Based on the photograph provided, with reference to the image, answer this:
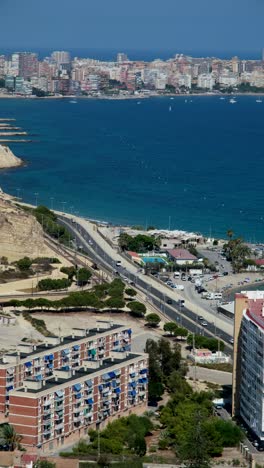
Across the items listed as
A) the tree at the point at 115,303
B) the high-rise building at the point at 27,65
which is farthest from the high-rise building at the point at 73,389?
the high-rise building at the point at 27,65

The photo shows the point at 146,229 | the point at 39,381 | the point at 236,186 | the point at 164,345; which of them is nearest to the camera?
the point at 39,381

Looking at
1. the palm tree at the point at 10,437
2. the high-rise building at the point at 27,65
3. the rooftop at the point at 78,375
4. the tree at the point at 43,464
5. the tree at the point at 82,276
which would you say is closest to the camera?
the tree at the point at 43,464

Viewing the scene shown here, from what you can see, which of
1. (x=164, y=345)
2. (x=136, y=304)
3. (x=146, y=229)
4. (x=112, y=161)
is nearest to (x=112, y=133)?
(x=112, y=161)

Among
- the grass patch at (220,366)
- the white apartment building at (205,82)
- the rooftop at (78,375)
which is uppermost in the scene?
the rooftop at (78,375)

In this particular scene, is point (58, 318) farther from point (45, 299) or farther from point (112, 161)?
point (112, 161)

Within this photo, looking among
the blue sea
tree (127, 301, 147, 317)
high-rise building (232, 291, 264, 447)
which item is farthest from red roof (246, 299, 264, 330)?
the blue sea

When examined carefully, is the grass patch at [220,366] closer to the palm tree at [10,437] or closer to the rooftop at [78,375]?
the rooftop at [78,375]

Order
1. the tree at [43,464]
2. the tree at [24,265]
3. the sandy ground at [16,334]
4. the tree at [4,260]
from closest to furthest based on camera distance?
1. the tree at [43,464]
2. the sandy ground at [16,334]
3. the tree at [24,265]
4. the tree at [4,260]
